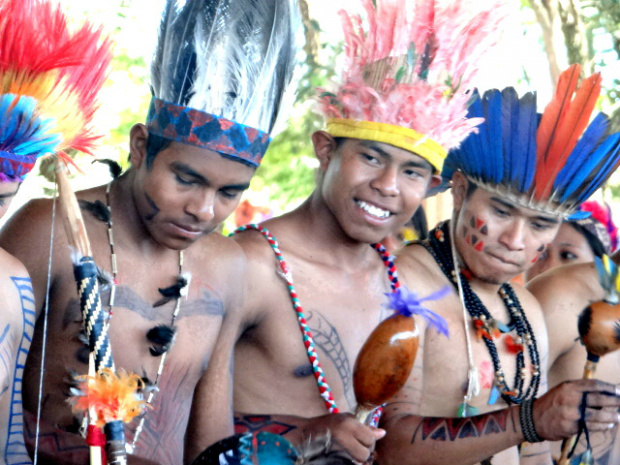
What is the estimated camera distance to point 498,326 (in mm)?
4332

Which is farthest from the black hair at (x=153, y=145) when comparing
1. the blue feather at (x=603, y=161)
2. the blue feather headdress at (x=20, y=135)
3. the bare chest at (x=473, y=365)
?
the blue feather at (x=603, y=161)

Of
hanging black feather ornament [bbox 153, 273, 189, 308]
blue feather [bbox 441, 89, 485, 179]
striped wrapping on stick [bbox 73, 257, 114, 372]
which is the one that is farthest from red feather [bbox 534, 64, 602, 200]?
striped wrapping on stick [bbox 73, 257, 114, 372]

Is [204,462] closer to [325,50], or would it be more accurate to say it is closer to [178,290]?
[178,290]

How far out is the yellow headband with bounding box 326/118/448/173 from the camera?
12.5 feet

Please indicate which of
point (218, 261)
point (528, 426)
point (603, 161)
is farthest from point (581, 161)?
point (218, 261)

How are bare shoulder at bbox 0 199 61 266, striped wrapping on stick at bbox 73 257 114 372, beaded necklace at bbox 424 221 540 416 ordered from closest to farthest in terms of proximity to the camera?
striped wrapping on stick at bbox 73 257 114 372 < bare shoulder at bbox 0 199 61 266 < beaded necklace at bbox 424 221 540 416

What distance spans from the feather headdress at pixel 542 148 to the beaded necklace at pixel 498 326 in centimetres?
35

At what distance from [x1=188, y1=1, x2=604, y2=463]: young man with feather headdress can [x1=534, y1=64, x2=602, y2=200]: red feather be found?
1.77 feet

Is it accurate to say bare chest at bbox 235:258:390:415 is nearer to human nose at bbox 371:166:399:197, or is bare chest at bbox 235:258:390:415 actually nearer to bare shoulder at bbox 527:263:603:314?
human nose at bbox 371:166:399:197

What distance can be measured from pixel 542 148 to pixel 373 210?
3.47 ft

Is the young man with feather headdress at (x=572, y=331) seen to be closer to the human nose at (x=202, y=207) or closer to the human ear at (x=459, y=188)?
the human ear at (x=459, y=188)

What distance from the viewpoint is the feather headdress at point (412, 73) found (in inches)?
151

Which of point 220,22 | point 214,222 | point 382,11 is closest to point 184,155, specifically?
point 214,222

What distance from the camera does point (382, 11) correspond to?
3.92 metres
